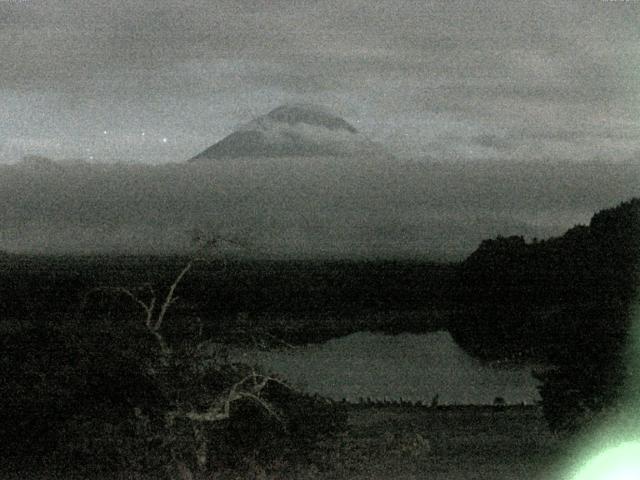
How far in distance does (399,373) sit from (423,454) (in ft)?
29.3

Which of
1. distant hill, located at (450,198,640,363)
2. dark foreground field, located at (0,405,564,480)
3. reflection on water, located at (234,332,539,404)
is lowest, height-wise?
reflection on water, located at (234,332,539,404)

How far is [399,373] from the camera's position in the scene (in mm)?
18906

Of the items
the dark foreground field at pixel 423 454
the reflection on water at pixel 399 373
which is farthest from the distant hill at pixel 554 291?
the dark foreground field at pixel 423 454

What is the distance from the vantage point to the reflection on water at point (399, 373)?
16.5m

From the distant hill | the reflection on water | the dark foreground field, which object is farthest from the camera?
the reflection on water

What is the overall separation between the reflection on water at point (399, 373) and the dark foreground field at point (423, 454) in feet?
9.58

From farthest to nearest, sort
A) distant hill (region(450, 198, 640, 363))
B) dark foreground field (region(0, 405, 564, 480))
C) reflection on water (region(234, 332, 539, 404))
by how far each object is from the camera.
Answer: reflection on water (region(234, 332, 539, 404)), distant hill (region(450, 198, 640, 363)), dark foreground field (region(0, 405, 564, 480))

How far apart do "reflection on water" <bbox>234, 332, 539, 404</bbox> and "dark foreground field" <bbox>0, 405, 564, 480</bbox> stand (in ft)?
9.58

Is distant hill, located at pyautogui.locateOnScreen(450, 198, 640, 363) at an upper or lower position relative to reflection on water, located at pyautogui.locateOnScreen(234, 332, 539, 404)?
upper

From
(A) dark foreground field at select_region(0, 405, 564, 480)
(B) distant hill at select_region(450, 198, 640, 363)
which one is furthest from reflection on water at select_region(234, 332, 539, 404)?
(A) dark foreground field at select_region(0, 405, 564, 480)

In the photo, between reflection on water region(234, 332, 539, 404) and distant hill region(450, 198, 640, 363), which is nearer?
distant hill region(450, 198, 640, 363)

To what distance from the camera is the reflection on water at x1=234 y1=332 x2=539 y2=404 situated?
16.5 metres

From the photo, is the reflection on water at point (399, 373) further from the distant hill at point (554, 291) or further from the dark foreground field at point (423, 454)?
the dark foreground field at point (423, 454)

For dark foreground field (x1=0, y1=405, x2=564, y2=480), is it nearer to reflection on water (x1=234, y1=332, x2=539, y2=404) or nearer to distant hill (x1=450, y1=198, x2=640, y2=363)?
distant hill (x1=450, y1=198, x2=640, y2=363)
